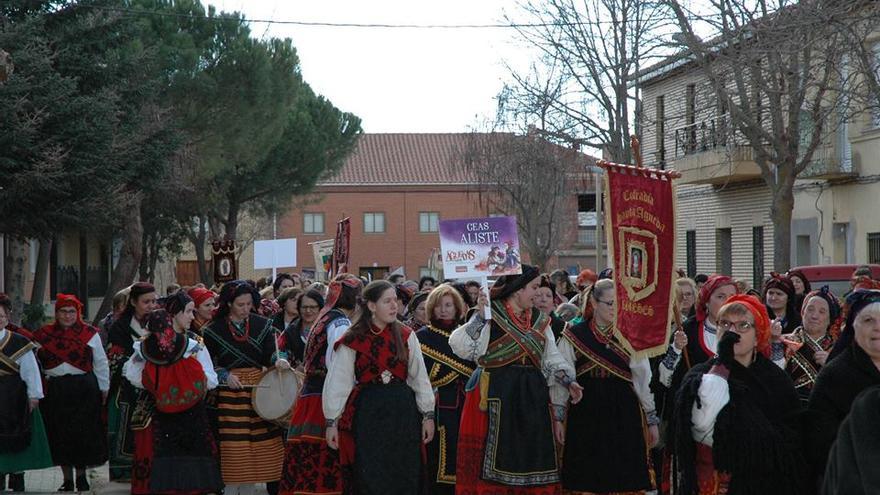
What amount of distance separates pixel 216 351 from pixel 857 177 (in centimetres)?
2046

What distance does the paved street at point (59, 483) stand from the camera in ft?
40.4

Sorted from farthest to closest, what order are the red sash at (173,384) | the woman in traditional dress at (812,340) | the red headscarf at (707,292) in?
the red sash at (173,384)
the red headscarf at (707,292)
the woman in traditional dress at (812,340)

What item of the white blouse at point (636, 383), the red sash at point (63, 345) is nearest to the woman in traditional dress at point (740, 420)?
the white blouse at point (636, 383)

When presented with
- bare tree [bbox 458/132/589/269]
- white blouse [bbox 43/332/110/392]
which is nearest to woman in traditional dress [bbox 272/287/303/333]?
white blouse [bbox 43/332/110/392]

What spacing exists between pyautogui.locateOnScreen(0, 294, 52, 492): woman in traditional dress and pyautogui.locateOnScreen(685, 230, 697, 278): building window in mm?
29360

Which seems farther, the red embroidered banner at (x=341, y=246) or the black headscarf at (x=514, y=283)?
the red embroidered banner at (x=341, y=246)

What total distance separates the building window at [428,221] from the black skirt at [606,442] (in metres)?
70.0

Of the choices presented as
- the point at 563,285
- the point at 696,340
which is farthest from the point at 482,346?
the point at 563,285

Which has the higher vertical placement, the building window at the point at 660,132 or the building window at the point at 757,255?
the building window at the point at 660,132

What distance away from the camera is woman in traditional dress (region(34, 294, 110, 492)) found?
12.1 meters

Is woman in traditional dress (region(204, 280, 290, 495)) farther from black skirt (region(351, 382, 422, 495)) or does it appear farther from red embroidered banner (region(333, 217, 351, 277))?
red embroidered banner (region(333, 217, 351, 277))

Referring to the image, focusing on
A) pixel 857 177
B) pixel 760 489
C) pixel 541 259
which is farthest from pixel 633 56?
pixel 760 489

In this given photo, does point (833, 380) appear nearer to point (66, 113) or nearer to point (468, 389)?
point (468, 389)

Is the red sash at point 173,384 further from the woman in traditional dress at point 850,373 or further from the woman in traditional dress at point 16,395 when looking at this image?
the woman in traditional dress at point 850,373
